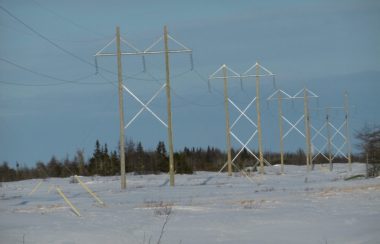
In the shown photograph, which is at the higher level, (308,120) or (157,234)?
(308,120)

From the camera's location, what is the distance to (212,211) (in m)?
23.4

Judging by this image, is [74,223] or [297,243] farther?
[74,223]

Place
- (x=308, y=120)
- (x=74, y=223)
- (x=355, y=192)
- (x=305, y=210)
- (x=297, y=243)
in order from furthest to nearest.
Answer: (x=308, y=120) < (x=355, y=192) < (x=305, y=210) < (x=74, y=223) < (x=297, y=243)

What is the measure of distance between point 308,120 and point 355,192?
4407 cm

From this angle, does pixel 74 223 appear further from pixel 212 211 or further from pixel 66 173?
pixel 66 173

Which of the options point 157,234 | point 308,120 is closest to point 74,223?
point 157,234

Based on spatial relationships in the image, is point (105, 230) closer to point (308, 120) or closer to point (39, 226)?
point (39, 226)

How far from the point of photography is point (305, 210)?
2320cm

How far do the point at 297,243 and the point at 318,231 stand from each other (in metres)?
1.91

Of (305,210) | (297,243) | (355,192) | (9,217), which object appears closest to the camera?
(297,243)

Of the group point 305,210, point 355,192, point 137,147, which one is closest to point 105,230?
point 305,210

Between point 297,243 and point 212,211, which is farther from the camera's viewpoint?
point 212,211

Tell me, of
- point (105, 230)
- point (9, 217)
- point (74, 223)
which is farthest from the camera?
point (9, 217)

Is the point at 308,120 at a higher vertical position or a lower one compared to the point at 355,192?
higher
